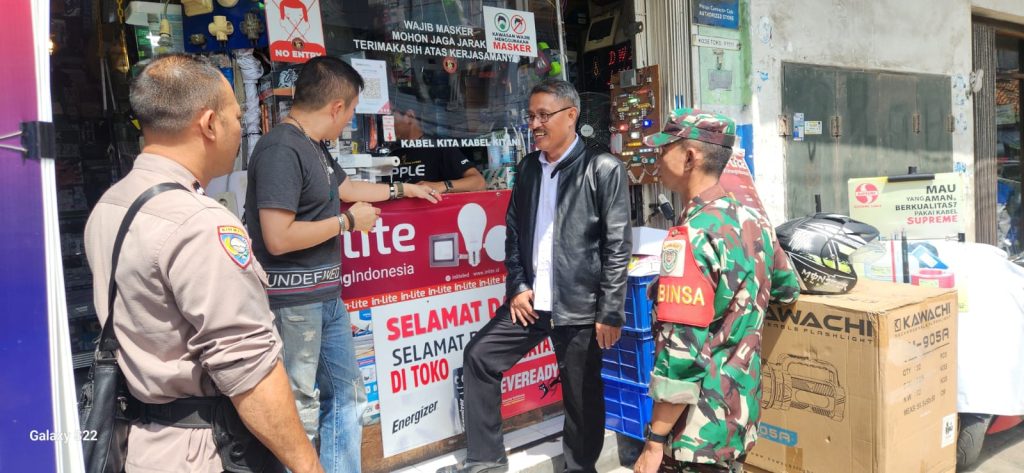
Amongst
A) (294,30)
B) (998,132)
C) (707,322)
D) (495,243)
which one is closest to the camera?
(707,322)

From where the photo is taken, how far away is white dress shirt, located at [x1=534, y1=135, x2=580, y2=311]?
10.2 ft

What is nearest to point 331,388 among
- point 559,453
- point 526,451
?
point 526,451

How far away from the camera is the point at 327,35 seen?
11.2 ft

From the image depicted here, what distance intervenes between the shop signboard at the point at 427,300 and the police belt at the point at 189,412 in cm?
161

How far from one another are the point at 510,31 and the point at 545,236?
1.62 metres

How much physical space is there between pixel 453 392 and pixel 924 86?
6.07 metres

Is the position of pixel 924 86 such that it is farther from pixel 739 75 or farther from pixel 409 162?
pixel 409 162

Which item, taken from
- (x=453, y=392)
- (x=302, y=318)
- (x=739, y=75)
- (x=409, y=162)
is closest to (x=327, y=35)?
(x=409, y=162)

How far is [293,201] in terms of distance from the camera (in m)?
2.36

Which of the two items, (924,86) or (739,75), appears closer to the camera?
(739,75)

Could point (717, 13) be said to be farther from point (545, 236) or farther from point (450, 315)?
point (450, 315)

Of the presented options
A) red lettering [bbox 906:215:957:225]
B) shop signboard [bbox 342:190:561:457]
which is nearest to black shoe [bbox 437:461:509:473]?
shop signboard [bbox 342:190:561:457]

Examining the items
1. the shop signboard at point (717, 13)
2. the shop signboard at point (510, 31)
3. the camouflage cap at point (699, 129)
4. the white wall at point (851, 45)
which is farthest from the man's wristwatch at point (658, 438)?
the white wall at point (851, 45)

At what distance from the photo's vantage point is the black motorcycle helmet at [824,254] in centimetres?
252
